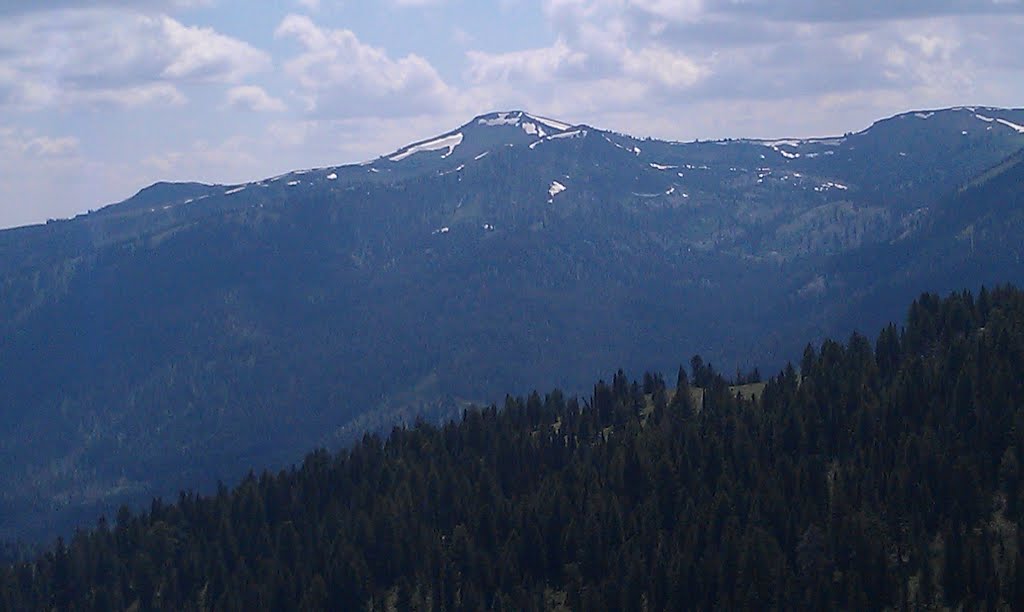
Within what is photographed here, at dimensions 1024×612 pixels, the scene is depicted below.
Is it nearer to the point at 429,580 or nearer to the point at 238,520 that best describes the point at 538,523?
the point at 429,580

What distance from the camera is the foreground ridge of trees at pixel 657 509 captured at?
103 meters

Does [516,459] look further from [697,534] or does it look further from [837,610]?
[837,610]

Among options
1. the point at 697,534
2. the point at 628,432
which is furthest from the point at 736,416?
the point at 697,534

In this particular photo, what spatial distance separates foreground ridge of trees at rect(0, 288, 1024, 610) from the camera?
4048 inches

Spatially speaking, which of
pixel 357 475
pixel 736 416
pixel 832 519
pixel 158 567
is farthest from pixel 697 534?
pixel 158 567

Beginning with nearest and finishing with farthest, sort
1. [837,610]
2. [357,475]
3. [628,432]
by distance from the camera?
[837,610]
[628,432]
[357,475]

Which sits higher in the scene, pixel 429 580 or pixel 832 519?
pixel 832 519

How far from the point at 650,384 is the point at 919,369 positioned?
43.9 metres

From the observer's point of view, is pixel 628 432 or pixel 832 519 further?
pixel 628 432

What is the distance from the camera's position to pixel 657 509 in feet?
394

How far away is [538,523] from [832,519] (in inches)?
1221

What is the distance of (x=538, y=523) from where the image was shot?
123 m

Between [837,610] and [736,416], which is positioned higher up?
[736,416]

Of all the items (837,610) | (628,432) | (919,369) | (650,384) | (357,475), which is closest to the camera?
(837,610)
